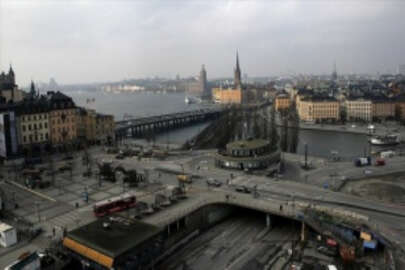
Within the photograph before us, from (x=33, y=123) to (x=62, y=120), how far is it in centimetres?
641

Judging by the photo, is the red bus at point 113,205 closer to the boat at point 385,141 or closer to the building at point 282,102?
the boat at point 385,141

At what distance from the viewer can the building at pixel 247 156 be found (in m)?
48.8

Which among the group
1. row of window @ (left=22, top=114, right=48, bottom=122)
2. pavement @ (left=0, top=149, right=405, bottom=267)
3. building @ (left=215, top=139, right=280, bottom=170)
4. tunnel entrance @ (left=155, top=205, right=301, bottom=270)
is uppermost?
row of window @ (left=22, top=114, right=48, bottom=122)

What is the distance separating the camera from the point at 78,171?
52812 mm

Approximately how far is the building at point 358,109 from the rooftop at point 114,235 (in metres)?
104

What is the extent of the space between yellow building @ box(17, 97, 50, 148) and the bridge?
27935mm

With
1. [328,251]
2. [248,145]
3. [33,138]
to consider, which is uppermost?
[33,138]

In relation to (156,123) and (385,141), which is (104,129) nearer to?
(156,123)

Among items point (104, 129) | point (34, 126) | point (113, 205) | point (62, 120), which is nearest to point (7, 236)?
point (113, 205)

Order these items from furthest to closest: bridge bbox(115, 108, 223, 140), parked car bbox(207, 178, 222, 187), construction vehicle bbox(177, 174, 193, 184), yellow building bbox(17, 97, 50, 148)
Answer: bridge bbox(115, 108, 223, 140), yellow building bbox(17, 97, 50, 148), construction vehicle bbox(177, 174, 193, 184), parked car bbox(207, 178, 222, 187)

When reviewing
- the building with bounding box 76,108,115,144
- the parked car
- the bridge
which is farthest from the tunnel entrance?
the bridge

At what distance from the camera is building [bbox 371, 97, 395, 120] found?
361ft

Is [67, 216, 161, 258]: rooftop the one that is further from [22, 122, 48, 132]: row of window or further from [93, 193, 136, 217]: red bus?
[22, 122, 48, 132]: row of window

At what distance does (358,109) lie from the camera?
11256cm
